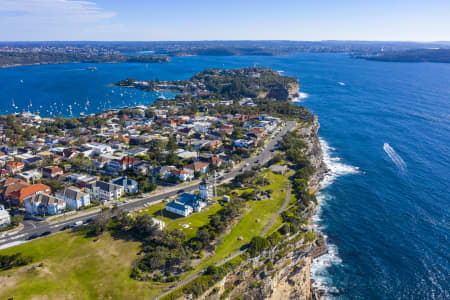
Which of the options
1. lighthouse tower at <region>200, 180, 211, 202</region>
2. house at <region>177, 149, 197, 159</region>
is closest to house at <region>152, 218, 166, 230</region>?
lighthouse tower at <region>200, 180, 211, 202</region>

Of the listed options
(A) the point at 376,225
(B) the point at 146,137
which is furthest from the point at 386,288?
(B) the point at 146,137

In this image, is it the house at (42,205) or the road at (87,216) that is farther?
the house at (42,205)

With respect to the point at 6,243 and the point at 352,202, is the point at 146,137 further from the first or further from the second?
the point at 352,202

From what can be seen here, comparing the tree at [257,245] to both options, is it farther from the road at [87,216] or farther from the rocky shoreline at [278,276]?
the road at [87,216]

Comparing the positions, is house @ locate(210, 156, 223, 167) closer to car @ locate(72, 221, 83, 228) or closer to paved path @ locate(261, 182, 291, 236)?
paved path @ locate(261, 182, 291, 236)

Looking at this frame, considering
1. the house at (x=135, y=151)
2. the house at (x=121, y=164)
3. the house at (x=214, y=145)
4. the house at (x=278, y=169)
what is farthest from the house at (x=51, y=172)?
the house at (x=278, y=169)

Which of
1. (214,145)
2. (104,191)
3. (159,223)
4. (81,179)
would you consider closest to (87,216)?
(104,191)

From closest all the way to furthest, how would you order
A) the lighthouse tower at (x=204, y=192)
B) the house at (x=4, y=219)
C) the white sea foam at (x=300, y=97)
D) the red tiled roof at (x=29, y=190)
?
1. the house at (x=4, y=219)
2. the red tiled roof at (x=29, y=190)
3. the lighthouse tower at (x=204, y=192)
4. the white sea foam at (x=300, y=97)
